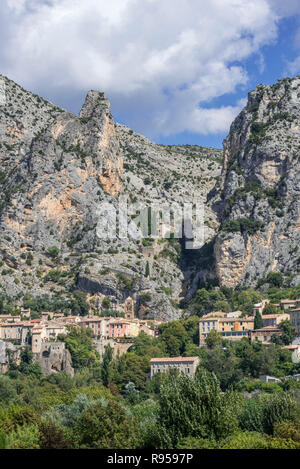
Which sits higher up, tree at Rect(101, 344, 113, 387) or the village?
the village

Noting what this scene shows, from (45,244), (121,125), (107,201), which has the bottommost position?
(45,244)

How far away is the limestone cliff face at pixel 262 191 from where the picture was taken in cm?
12400

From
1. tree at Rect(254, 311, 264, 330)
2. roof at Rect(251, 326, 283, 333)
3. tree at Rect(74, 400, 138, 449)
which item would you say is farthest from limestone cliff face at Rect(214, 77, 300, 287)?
tree at Rect(74, 400, 138, 449)

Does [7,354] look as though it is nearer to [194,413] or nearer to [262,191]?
[194,413]

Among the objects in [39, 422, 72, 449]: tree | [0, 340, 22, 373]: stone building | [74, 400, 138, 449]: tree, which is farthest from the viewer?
[0, 340, 22, 373]: stone building

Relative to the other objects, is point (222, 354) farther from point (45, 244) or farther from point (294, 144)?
point (294, 144)

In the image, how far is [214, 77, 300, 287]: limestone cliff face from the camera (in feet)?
407

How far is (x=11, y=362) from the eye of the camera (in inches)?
3679

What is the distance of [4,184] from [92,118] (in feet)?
73.5

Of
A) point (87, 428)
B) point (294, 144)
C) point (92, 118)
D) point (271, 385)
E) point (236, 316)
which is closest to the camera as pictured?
point (87, 428)

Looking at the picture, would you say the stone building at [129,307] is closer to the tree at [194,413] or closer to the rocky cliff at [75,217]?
the rocky cliff at [75,217]

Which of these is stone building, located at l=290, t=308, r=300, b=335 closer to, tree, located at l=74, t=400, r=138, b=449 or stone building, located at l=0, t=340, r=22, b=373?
stone building, located at l=0, t=340, r=22, b=373
